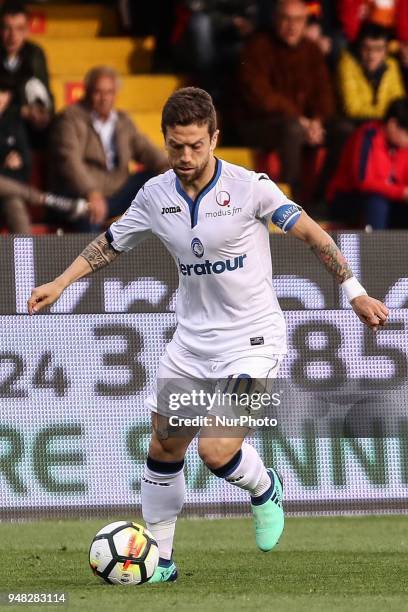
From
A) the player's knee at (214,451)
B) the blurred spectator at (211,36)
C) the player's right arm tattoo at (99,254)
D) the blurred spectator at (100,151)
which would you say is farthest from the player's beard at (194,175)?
the blurred spectator at (211,36)

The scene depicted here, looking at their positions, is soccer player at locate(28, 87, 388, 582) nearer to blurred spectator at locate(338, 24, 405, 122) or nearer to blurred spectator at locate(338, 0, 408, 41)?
blurred spectator at locate(338, 24, 405, 122)

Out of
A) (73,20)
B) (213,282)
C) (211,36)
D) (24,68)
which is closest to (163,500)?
(213,282)

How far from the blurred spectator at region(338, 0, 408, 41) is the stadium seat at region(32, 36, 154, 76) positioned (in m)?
1.89

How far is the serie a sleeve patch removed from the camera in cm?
631

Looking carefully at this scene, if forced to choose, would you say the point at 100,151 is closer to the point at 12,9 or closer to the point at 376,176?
the point at 12,9

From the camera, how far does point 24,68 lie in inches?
478

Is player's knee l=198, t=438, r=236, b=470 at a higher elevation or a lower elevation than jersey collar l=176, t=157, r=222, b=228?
lower

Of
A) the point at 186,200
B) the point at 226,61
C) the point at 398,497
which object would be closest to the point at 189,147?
the point at 186,200

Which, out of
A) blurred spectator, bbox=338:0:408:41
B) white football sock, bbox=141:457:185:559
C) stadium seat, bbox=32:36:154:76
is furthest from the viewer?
stadium seat, bbox=32:36:154:76

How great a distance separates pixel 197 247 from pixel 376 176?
19.6 feet

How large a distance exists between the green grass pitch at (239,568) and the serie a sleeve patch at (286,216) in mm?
1509

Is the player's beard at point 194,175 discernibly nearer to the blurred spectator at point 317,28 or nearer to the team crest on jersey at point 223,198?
the team crest on jersey at point 223,198

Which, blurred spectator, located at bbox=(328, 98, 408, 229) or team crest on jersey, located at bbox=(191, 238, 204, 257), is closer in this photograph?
team crest on jersey, located at bbox=(191, 238, 204, 257)

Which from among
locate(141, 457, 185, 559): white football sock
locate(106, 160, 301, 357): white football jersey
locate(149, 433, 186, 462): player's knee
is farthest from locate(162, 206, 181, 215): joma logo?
locate(141, 457, 185, 559): white football sock
